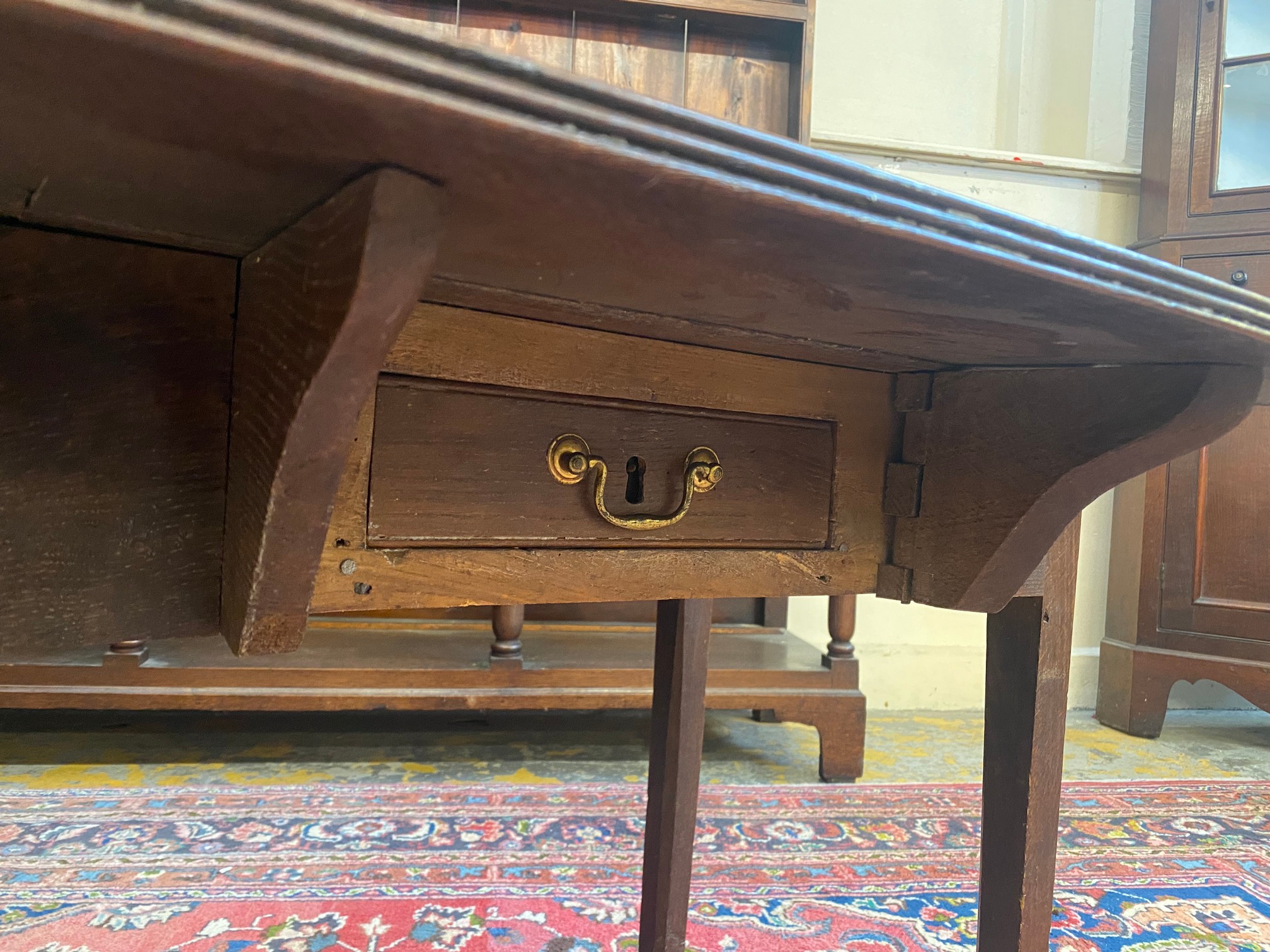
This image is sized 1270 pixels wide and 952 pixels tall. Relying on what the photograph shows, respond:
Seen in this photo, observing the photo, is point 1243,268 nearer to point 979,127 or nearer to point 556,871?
point 979,127

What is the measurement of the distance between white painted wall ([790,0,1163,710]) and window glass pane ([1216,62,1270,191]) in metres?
0.23

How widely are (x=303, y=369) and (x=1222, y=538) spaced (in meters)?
2.22

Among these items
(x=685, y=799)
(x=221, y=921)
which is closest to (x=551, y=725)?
(x=221, y=921)

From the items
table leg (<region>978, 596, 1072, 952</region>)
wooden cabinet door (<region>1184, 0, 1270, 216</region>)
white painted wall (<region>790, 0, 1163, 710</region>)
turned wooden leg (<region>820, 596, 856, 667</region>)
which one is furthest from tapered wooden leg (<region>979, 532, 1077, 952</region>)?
wooden cabinet door (<region>1184, 0, 1270, 216</region>)

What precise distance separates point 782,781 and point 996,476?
118 centimetres

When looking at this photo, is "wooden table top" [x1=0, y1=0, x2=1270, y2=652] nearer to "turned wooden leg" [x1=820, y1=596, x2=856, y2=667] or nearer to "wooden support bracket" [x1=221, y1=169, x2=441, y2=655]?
"wooden support bracket" [x1=221, y1=169, x2=441, y2=655]

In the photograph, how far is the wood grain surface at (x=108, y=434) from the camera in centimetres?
31

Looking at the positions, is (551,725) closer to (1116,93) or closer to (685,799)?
(685,799)

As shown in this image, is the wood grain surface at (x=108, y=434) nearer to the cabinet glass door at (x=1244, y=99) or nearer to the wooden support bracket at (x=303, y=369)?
the wooden support bracket at (x=303, y=369)

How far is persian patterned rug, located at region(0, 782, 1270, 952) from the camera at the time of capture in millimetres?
1017

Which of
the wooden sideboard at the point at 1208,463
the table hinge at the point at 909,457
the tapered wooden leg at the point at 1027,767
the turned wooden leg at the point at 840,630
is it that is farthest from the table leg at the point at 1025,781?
the wooden sideboard at the point at 1208,463

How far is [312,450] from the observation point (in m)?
0.30

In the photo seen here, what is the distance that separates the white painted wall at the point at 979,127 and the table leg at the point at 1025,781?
4.93 feet

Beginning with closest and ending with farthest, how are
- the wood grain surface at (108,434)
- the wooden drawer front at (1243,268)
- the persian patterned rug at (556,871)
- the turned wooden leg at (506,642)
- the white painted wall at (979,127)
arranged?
the wood grain surface at (108,434)
the persian patterned rug at (556,871)
the turned wooden leg at (506,642)
the wooden drawer front at (1243,268)
the white painted wall at (979,127)
